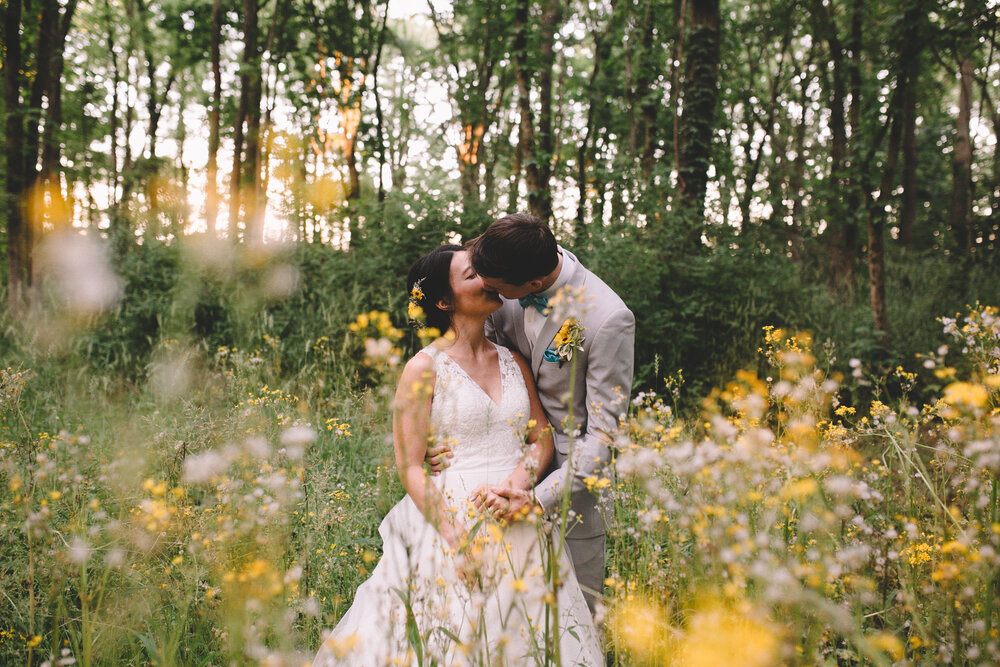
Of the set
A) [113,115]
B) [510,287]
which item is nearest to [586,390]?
[510,287]

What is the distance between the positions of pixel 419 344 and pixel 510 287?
3.04 metres

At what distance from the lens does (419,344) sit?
5422mm

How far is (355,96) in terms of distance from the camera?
32.6 feet

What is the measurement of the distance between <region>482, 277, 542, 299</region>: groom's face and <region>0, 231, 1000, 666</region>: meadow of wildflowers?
66 centimetres

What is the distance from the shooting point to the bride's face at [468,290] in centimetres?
265

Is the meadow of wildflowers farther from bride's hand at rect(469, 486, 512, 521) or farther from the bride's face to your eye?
the bride's face

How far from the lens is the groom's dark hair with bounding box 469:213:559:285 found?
238 cm

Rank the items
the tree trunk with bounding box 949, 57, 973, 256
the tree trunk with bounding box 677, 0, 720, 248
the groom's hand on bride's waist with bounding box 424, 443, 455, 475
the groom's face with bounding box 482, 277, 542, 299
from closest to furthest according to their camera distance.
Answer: the groom's hand on bride's waist with bounding box 424, 443, 455, 475 → the groom's face with bounding box 482, 277, 542, 299 → the tree trunk with bounding box 677, 0, 720, 248 → the tree trunk with bounding box 949, 57, 973, 256

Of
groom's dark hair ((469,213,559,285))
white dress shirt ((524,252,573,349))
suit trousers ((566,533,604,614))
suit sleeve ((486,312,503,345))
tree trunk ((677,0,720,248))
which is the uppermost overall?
tree trunk ((677,0,720,248))

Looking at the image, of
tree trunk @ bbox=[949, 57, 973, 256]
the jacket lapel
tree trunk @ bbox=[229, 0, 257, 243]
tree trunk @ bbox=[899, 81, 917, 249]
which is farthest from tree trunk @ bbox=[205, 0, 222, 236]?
tree trunk @ bbox=[949, 57, 973, 256]

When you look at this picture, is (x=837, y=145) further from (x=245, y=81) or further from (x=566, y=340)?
(x=566, y=340)

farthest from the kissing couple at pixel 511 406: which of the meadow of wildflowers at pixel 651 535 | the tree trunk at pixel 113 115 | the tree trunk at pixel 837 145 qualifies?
the tree trunk at pixel 113 115

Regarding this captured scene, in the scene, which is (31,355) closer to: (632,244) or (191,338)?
(191,338)

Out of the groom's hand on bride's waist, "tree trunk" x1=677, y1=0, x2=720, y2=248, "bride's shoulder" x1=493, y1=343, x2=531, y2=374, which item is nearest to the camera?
the groom's hand on bride's waist
